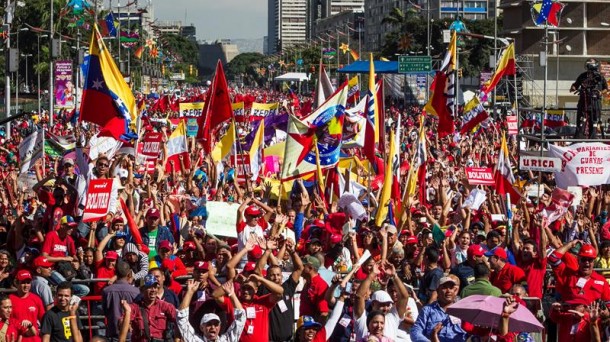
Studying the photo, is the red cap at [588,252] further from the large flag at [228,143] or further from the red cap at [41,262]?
the large flag at [228,143]

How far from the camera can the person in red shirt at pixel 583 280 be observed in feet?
36.7

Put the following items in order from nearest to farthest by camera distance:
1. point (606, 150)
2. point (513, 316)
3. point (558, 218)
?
point (513, 316) < point (558, 218) < point (606, 150)

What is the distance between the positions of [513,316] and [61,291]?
349 cm

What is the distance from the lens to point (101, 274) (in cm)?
1212

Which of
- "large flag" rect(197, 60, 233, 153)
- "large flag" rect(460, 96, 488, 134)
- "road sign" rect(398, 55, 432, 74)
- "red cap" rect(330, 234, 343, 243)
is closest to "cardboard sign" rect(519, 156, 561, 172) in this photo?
"large flag" rect(197, 60, 233, 153)

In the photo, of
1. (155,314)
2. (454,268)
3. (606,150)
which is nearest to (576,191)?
(606,150)

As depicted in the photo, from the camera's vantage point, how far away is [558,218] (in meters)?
15.4

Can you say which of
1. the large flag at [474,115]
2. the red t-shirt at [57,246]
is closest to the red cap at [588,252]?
the red t-shirt at [57,246]

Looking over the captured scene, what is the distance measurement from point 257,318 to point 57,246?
3476 mm

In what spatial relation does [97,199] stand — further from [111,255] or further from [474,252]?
[474,252]

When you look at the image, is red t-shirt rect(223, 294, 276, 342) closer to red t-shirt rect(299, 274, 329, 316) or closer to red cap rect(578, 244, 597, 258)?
red t-shirt rect(299, 274, 329, 316)

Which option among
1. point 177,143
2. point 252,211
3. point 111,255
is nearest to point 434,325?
point 111,255

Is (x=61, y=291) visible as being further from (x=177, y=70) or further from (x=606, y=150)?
(x=177, y=70)

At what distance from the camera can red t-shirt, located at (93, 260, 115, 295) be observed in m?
11.9
